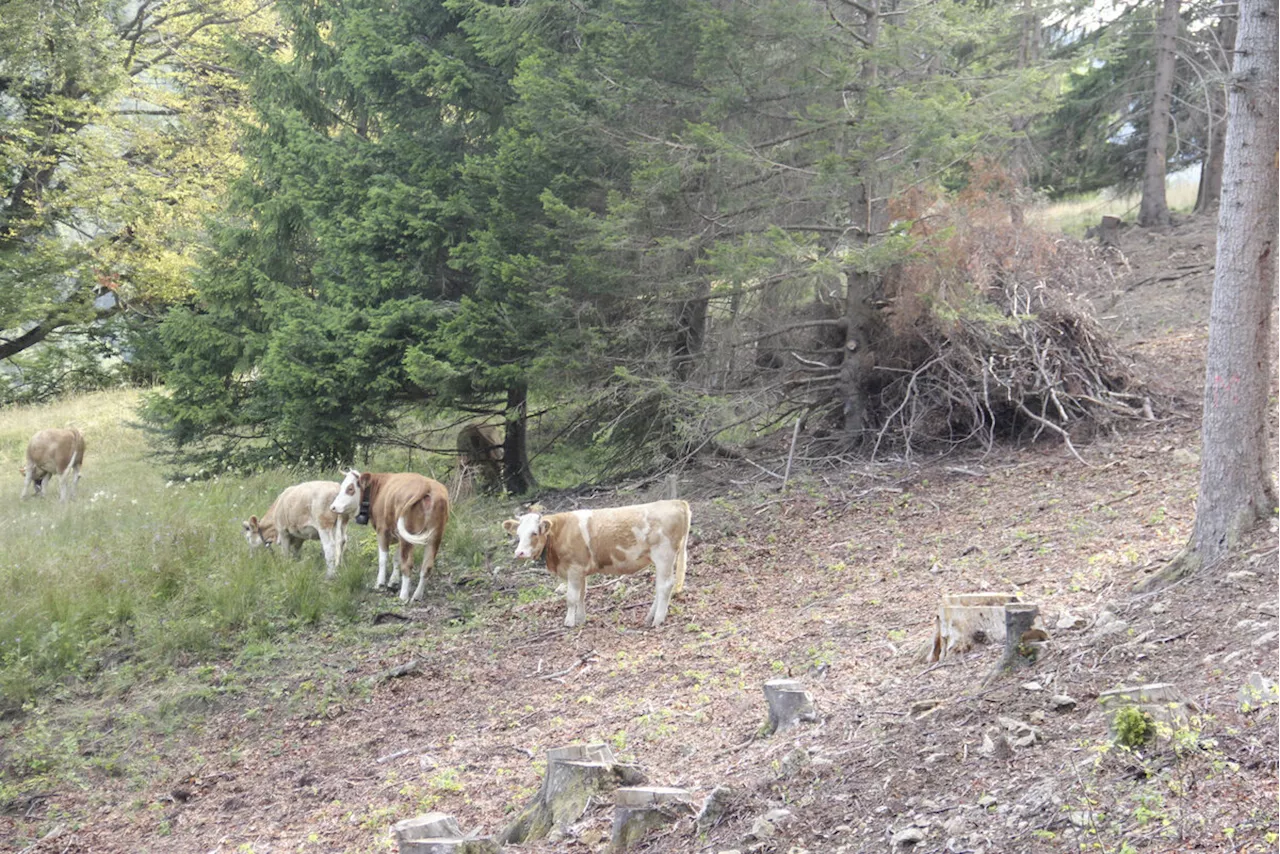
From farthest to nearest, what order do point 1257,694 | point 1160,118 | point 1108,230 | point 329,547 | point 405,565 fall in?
point 1160,118 → point 1108,230 → point 329,547 → point 405,565 → point 1257,694

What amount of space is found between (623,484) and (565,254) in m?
3.45

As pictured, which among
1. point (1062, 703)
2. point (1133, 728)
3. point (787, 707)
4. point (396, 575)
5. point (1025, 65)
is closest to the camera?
point (1133, 728)

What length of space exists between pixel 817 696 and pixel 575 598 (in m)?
3.95

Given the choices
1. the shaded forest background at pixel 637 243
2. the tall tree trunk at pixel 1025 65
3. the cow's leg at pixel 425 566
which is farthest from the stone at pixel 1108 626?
the tall tree trunk at pixel 1025 65

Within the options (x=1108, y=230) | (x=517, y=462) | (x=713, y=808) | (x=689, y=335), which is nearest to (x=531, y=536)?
(x=713, y=808)

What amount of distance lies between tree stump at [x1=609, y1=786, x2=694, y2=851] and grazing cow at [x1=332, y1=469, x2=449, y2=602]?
22.5 ft

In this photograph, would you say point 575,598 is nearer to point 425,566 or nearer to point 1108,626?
point 425,566

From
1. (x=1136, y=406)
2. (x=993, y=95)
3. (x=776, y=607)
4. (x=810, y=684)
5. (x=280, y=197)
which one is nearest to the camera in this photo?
(x=810, y=684)

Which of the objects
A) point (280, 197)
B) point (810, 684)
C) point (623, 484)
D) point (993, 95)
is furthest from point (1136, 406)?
point (280, 197)

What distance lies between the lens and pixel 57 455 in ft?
63.1

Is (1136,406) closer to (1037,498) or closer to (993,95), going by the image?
(1037,498)

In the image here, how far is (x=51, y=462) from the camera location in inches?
760

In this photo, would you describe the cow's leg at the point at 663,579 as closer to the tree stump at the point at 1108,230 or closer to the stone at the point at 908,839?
the stone at the point at 908,839

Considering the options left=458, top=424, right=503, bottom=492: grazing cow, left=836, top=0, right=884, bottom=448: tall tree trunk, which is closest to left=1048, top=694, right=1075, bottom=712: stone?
left=836, top=0, right=884, bottom=448: tall tree trunk
